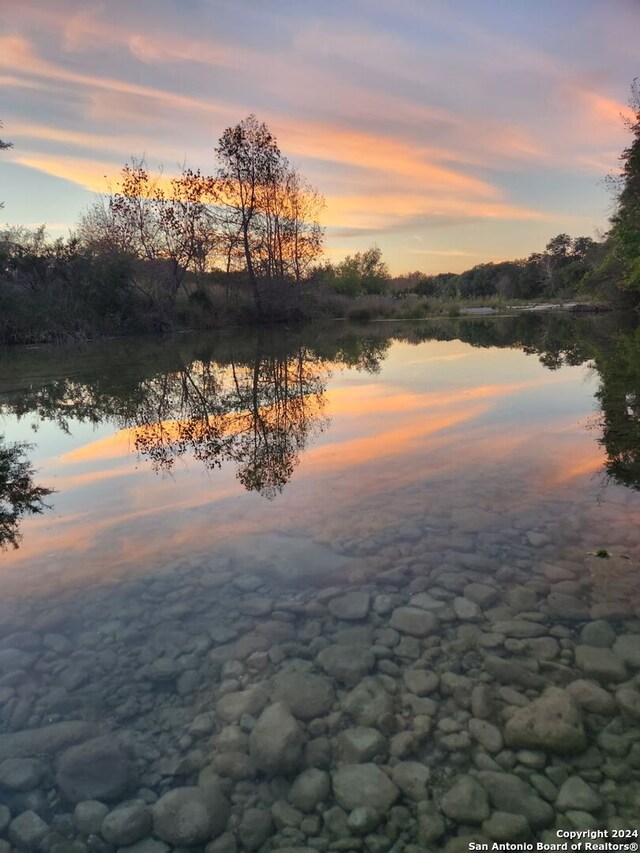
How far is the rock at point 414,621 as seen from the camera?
278 cm

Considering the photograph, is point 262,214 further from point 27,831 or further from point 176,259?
point 27,831

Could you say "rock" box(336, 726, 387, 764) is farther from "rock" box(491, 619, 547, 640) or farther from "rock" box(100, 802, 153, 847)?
"rock" box(491, 619, 547, 640)

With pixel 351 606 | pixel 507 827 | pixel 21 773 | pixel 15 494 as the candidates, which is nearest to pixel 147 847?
pixel 21 773

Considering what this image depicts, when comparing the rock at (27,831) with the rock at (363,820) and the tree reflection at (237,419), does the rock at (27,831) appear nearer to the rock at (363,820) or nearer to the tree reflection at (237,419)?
the rock at (363,820)

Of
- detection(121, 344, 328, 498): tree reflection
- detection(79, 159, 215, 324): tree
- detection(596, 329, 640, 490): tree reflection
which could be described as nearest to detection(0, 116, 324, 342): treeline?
detection(79, 159, 215, 324): tree

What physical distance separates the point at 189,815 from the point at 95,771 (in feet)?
1.53

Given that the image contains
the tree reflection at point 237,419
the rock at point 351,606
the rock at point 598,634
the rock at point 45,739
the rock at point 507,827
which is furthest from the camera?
the tree reflection at point 237,419

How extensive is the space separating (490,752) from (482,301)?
5942 centimetres

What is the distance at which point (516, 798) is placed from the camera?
179 cm

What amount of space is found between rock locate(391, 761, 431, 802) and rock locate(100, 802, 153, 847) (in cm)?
88

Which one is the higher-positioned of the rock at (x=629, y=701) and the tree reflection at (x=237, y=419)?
the tree reflection at (x=237, y=419)

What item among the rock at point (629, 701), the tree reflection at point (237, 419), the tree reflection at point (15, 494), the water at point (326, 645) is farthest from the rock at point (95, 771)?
the tree reflection at point (237, 419)

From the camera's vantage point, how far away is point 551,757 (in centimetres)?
196

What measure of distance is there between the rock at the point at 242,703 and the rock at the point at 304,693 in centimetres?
6
